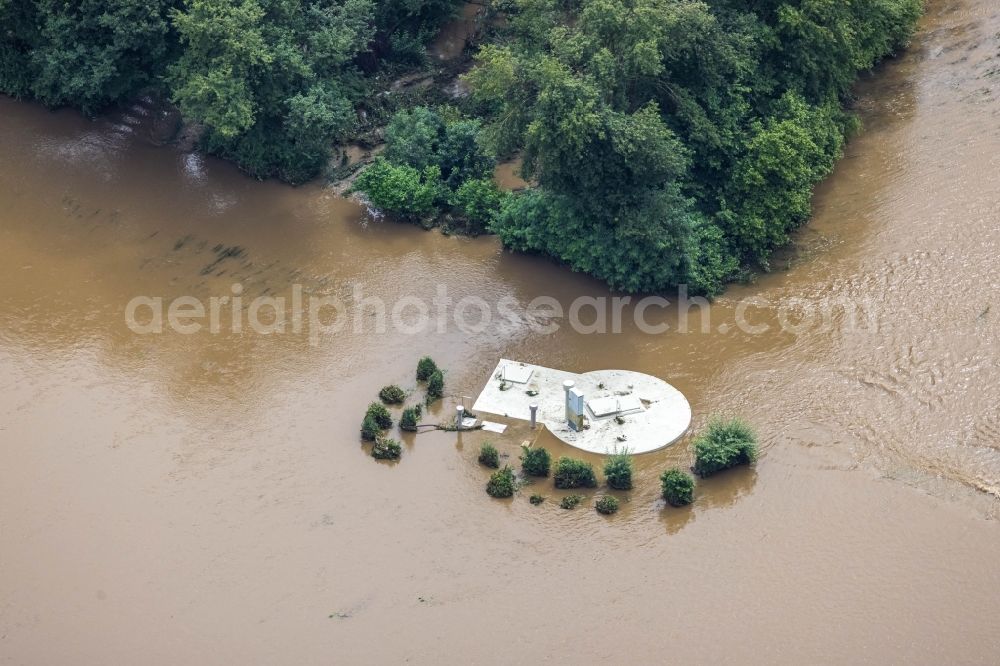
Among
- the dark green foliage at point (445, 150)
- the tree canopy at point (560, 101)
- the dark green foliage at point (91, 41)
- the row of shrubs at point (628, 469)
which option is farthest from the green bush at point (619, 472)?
the dark green foliage at point (91, 41)

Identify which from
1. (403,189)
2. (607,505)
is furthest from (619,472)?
(403,189)

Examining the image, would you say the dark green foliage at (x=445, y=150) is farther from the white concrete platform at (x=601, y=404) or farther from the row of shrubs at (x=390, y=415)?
the white concrete platform at (x=601, y=404)

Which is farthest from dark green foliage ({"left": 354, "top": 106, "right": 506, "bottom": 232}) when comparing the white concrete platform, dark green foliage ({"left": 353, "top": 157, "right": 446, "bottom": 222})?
the white concrete platform

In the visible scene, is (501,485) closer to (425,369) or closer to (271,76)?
(425,369)

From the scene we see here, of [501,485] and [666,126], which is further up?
[666,126]

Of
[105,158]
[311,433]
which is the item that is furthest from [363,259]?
[105,158]


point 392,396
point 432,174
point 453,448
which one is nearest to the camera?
point 453,448
